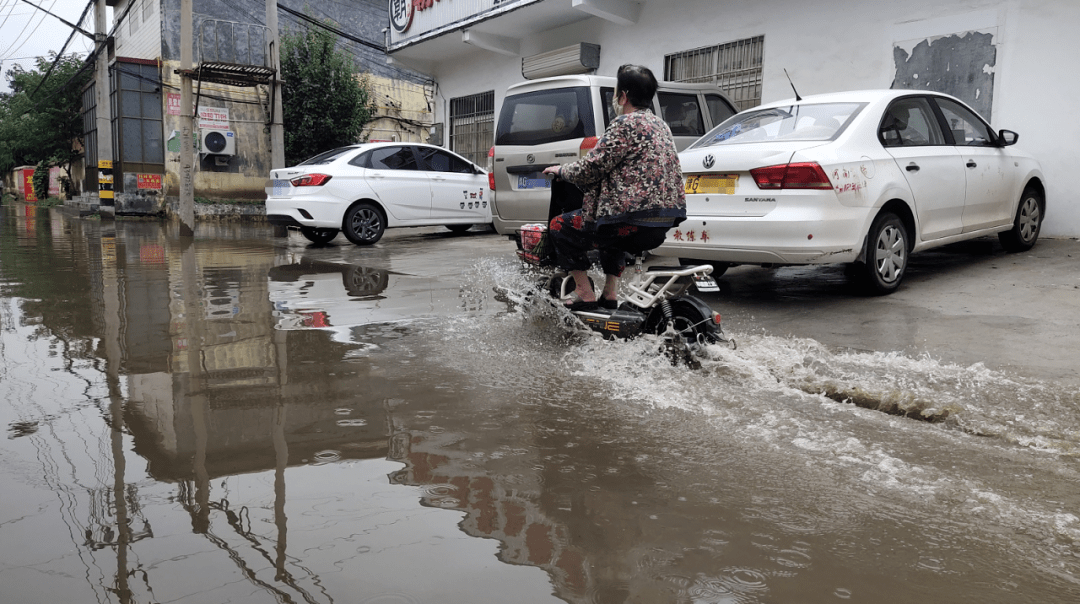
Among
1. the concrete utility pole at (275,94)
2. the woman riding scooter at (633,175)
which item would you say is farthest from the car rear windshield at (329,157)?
the woman riding scooter at (633,175)

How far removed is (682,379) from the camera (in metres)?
4.19

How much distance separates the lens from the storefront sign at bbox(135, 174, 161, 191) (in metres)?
24.1

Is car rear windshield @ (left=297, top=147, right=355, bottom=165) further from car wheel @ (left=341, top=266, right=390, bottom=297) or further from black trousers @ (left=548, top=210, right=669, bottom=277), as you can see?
black trousers @ (left=548, top=210, right=669, bottom=277)

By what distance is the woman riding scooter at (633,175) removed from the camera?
14.8ft

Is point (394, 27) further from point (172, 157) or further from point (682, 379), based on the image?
point (682, 379)

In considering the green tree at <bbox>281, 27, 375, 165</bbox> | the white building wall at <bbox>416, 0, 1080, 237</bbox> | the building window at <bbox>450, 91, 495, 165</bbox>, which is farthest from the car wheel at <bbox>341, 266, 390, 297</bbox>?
the green tree at <bbox>281, 27, 375, 165</bbox>

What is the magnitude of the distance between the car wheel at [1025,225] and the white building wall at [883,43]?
60cm

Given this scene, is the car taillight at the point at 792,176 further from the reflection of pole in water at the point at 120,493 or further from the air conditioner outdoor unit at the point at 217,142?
the air conditioner outdoor unit at the point at 217,142

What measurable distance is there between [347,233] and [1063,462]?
10.2 meters

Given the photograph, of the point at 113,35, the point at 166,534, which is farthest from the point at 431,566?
the point at 113,35

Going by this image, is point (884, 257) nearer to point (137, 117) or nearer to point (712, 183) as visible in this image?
point (712, 183)

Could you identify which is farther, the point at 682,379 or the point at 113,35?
the point at 113,35

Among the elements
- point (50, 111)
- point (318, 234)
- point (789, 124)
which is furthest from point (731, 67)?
point (50, 111)

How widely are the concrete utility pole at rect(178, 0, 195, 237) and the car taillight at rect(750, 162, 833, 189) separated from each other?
12.3 m
